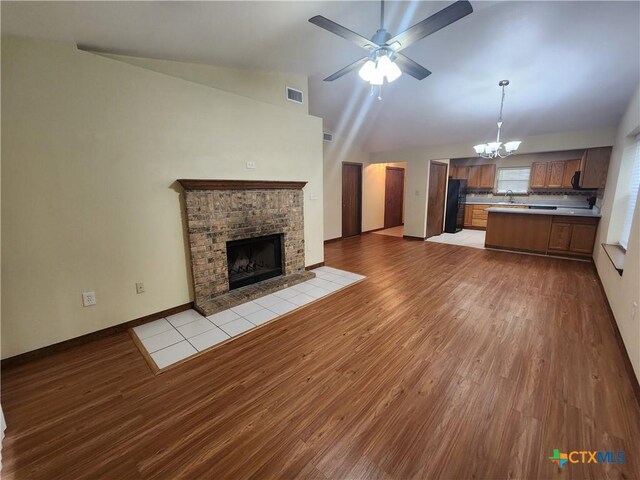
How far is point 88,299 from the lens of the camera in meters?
2.39

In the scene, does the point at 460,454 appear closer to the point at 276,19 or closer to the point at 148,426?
the point at 148,426

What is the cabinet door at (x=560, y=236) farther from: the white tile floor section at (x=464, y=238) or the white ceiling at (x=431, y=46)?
the white ceiling at (x=431, y=46)

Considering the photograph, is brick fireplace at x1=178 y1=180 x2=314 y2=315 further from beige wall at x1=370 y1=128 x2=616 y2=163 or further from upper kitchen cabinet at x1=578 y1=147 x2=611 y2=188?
upper kitchen cabinet at x1=578 y1=147 x2=611 y2=188

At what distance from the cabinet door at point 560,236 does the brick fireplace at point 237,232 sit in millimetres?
4857

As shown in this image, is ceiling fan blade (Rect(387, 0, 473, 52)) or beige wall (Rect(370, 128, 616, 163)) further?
beige wall (Rect(370, 128, 616, 163))

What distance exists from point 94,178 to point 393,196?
25.9 feet

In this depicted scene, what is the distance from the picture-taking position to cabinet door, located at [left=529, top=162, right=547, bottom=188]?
710cm

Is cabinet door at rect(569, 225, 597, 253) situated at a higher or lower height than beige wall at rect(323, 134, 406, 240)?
lower

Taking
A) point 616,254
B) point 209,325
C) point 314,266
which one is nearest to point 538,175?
point 616,254

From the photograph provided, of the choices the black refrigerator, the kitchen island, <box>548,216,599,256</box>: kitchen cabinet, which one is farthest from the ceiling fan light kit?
the black refrigerator

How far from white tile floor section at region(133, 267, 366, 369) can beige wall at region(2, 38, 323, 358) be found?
12.2 inches

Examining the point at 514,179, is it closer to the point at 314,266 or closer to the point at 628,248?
the point at 628,248

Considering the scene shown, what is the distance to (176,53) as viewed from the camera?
2.70 metres

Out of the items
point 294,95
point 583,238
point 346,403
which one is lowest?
point 346,403
